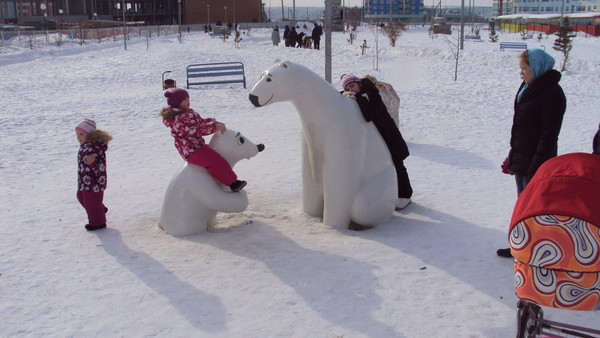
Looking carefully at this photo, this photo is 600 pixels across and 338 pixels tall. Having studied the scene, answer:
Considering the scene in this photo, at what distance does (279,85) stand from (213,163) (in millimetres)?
902

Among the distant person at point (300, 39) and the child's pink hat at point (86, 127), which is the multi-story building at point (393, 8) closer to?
A: the distant person at point (300, 39)

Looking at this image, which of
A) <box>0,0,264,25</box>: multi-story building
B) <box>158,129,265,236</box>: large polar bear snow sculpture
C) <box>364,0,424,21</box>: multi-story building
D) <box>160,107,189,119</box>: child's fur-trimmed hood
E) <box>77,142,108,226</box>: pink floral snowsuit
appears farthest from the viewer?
<box>364,0,424,21</box>: multi-story building

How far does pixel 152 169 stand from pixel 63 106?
693 cm

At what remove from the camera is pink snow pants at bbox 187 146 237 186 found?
16.4 ft

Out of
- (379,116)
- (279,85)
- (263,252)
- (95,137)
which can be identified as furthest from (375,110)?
(95,137)

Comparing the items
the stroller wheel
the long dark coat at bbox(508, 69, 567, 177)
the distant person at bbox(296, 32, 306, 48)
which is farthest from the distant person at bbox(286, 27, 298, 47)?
the stroller wheel

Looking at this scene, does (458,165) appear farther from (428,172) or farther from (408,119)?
(408,119)

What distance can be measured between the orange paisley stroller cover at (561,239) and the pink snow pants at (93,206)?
393 centimetres

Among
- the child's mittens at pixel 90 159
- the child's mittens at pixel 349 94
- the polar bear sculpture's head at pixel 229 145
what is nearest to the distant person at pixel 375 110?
the child's mittens at pixel 349 94

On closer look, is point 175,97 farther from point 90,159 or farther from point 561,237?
point 561,237

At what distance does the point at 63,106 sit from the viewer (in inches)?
525

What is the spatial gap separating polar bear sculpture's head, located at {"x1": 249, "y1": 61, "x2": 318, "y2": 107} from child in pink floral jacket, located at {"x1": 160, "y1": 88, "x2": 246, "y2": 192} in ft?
1.67

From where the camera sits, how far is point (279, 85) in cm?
485

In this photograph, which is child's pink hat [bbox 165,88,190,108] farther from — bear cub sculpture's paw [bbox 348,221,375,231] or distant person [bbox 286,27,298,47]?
distant person [bbox 286,27,298,47]
